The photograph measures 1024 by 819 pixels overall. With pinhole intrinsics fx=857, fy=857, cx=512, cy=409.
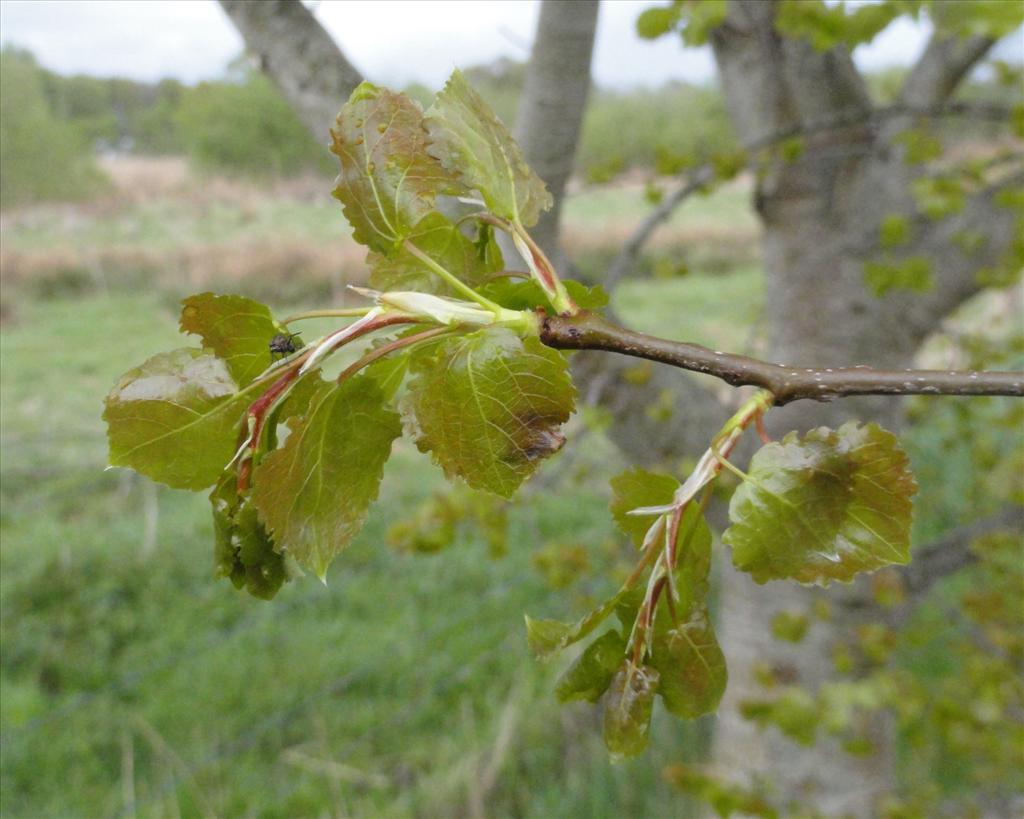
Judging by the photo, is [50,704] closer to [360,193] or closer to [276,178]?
[276,178]

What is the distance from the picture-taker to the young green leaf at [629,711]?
0.32 m

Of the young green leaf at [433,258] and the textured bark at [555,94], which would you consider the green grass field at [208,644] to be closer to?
the textured bark at [555,94]

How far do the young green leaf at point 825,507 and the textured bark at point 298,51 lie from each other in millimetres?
602

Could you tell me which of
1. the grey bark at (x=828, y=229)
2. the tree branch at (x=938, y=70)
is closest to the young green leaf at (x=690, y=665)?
the grey bark at (x=828, y=229)

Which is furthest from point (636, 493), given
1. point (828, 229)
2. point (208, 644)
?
point (208, 644)

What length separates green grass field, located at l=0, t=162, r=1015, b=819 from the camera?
1604mm

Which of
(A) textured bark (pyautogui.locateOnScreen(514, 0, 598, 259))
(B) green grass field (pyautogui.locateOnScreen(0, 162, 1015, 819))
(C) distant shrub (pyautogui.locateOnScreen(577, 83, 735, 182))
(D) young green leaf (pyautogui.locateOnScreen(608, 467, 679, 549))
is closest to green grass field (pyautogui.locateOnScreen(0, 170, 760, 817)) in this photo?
(B) green grass field (pyautogui.locateOnScreen(0, 162, 1015, 819))

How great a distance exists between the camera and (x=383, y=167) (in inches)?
13.1

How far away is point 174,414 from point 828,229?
127 centimetres

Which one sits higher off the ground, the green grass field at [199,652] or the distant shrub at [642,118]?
the distant shrub at [642,118]

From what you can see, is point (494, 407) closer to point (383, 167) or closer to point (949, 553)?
point (383, 167)

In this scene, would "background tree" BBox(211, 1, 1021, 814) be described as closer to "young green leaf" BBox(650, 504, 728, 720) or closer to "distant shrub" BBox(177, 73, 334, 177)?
"young green leaf" BBox(650, 504, 728, 720)

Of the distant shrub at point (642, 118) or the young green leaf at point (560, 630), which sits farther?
the distant shrub at point (642, 118)

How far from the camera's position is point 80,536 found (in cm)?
191
